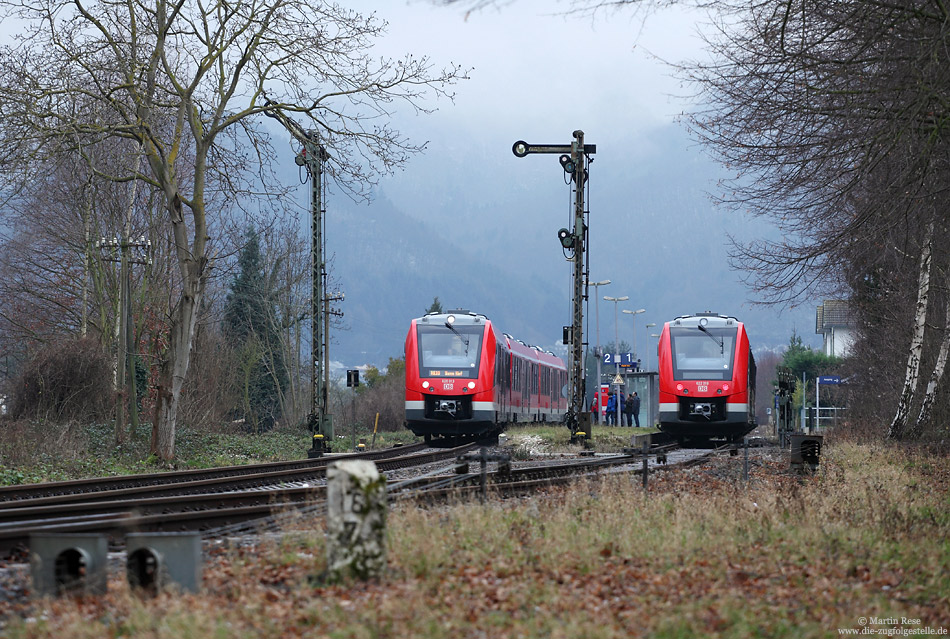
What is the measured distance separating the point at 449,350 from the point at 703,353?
21.9 feet

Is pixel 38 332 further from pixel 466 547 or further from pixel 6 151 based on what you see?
pixel 466 547

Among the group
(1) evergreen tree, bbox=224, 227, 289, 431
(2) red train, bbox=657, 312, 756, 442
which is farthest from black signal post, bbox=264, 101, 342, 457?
(1) evergreen tree, bbox=224, 227, 289, 431

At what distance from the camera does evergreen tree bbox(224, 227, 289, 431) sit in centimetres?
5994

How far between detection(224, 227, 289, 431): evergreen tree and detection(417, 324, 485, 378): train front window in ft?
105

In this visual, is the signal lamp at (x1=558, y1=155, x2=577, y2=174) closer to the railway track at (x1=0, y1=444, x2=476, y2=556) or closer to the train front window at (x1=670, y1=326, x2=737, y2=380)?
the train front window at (x1=670, y1=326, x2=737, y2=380)

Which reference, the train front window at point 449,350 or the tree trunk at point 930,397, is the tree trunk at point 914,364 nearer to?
the tree trunk at point 930,397

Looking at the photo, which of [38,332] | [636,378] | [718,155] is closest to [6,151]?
[718,155]

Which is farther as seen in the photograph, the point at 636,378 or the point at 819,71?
the point at 636,378

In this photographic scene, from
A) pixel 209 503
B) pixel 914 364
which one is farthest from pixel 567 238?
pixel 209 503

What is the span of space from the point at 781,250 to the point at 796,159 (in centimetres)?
318

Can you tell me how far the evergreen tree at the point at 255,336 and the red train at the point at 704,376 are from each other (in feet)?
115

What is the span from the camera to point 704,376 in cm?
2692

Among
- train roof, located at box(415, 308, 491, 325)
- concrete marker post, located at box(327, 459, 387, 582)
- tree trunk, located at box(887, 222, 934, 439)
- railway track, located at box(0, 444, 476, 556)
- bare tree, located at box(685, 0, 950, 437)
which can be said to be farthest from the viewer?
train roof, located at box(415, 308, 491, 325)

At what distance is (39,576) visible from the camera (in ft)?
22.7
